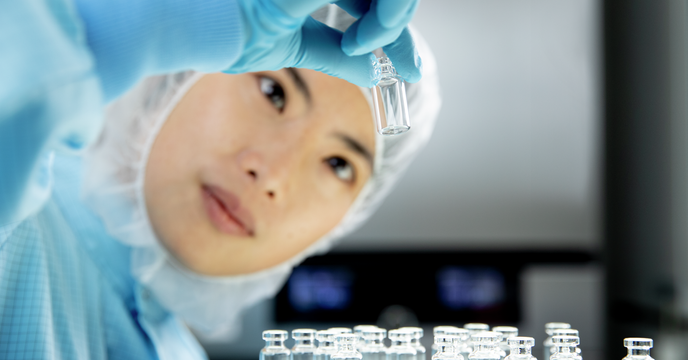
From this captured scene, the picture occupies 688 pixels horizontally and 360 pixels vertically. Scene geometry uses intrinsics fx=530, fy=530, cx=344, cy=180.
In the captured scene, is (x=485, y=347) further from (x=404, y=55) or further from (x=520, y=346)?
(x=404, y=55)

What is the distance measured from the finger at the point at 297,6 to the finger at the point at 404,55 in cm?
17

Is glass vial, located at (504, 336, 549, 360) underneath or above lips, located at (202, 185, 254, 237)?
underneath

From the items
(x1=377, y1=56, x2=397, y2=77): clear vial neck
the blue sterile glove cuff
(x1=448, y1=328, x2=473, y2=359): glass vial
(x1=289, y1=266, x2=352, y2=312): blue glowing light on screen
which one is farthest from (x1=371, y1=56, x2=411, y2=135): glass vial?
(x1=289, y1=266, x2=352, y2=312): blue glowing light on screen

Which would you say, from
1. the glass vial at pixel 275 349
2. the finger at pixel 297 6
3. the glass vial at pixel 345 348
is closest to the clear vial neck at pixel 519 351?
the glass vial at pixel 345 348

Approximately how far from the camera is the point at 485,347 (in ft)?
2.80

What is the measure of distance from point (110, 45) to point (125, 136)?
2.00 ft

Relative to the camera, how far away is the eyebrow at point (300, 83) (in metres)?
1.22

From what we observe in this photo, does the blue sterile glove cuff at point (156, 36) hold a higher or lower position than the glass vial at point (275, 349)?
higher

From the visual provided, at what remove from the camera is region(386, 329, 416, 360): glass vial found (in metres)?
0.88

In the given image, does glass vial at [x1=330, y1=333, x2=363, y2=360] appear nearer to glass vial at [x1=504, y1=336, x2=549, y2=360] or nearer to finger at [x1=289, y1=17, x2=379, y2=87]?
glass vial at [x1=504, y1=336, x2=549, y2=360]

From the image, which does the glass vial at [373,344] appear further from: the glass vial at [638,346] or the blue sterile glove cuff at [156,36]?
the blue sterile glove cuff at [156,36]

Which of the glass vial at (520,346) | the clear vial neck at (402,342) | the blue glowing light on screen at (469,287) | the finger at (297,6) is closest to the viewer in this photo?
the finger at (297,6)

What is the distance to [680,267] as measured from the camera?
84.7 inches

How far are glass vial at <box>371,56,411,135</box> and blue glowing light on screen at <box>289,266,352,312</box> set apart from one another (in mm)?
2903
